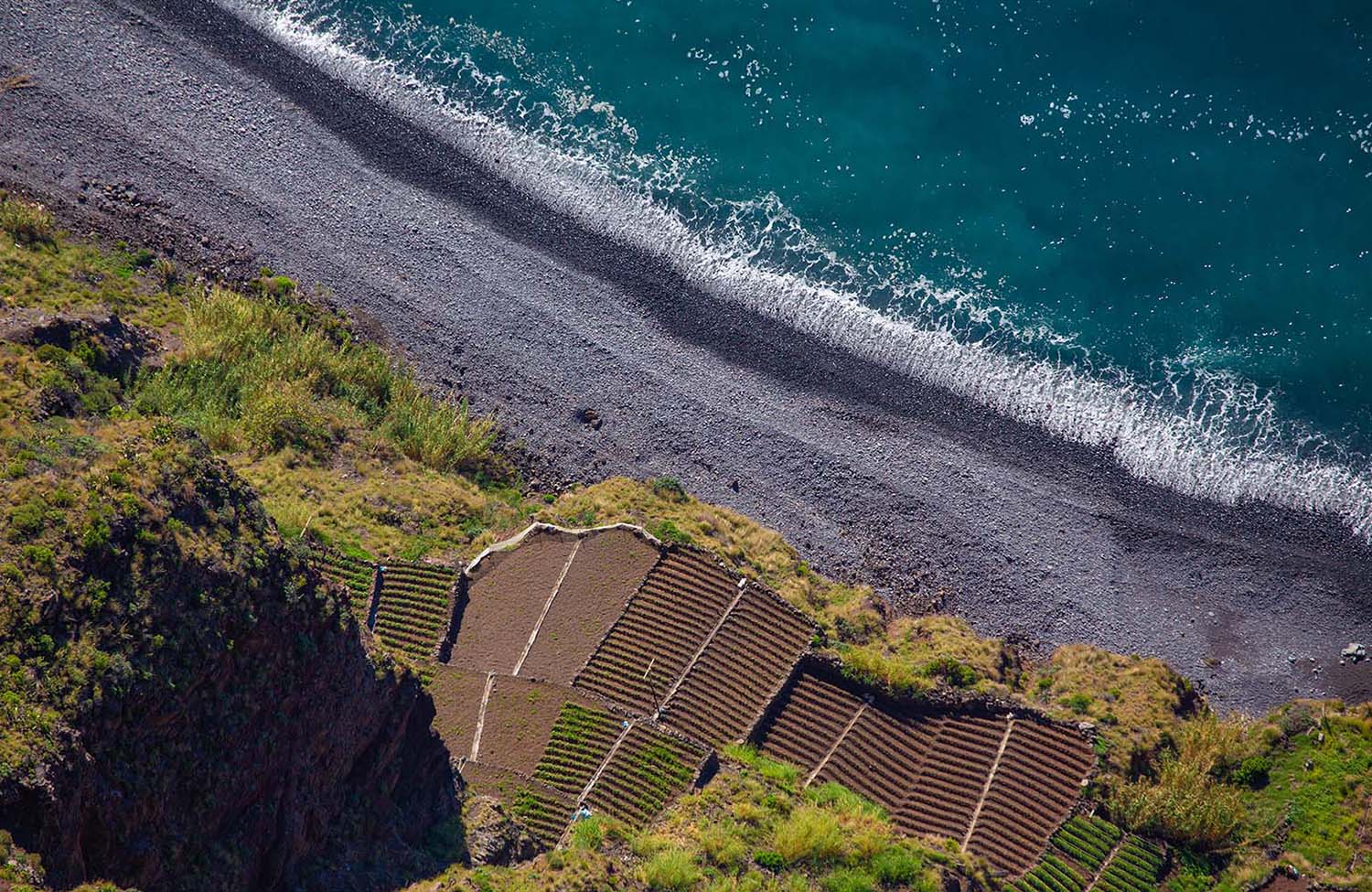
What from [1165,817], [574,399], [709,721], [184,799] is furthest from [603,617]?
[1165,817]

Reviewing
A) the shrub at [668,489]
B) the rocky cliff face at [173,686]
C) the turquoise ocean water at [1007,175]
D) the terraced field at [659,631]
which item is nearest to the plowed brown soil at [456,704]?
the terraced field at [659,631]

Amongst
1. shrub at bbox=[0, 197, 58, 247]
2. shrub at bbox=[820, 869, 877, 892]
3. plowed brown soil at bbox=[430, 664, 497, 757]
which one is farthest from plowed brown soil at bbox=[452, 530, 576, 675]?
shrub at bbox=[0, 197, 58, 247]

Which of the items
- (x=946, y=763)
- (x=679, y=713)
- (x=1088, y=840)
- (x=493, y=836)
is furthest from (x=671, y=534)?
(x=1088, y=840)

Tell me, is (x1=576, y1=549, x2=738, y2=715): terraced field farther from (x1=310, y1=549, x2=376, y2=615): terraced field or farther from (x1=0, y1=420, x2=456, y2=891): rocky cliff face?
(x1=0, y1=420, x2=456, y2=891): rocky cliff face

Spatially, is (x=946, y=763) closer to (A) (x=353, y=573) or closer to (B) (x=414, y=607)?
(B) (x=414, y=607)

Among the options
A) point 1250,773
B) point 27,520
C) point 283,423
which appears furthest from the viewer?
point 283,423

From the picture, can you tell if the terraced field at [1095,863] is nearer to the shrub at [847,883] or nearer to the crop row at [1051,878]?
the crop row at [1051,878]
